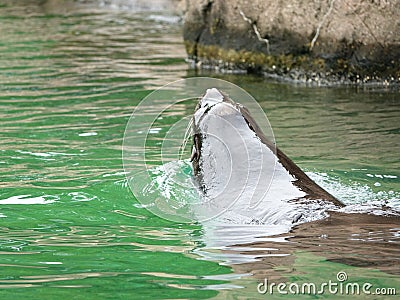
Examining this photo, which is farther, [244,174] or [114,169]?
[114,169]

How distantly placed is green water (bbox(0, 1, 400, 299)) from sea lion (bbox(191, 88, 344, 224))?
0.28m

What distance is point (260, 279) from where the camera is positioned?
3729 millimetres

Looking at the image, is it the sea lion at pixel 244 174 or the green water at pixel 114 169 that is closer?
the green water at pixel 114 169

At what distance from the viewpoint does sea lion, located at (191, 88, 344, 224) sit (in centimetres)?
448

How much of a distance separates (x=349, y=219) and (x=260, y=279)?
0.75m

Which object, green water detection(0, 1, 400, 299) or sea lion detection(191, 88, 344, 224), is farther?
sea lion detection(191, 88, 344, 224)

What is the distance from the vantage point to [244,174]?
4727 mm

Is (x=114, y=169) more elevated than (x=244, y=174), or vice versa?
(x=244, y=174)

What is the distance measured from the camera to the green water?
3820 millimetres

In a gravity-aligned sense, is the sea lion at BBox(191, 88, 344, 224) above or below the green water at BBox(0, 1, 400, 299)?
above

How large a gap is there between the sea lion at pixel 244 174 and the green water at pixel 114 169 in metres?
0.28

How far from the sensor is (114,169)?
235 inches

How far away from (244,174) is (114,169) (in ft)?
4.94

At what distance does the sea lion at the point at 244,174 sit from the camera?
177 inches
